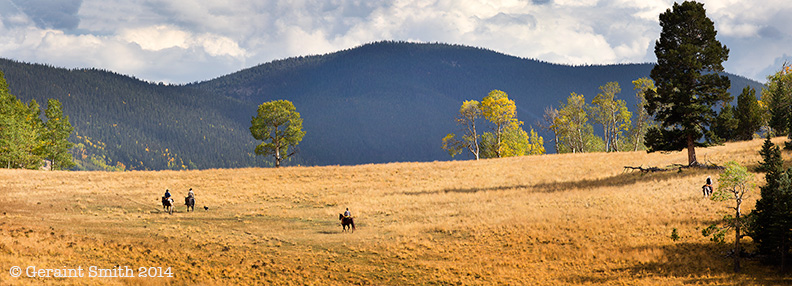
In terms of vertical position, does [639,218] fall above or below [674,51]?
below

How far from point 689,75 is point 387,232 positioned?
3074 cm

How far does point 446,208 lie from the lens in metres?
44.1

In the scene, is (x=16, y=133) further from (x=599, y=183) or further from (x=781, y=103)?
(x=781, y=103)

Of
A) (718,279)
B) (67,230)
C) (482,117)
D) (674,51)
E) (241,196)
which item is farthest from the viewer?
(482,117)

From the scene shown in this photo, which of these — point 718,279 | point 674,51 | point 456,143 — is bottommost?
point 718,279

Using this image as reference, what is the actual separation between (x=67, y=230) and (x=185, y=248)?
7989mm

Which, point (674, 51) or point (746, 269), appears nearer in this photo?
point (746, 269)

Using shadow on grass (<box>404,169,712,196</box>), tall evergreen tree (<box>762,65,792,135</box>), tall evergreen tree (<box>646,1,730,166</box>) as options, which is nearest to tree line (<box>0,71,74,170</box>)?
shadow on grass (<box>404,169,712,196</box>)

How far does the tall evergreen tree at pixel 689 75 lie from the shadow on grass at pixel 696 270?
20.7 meters

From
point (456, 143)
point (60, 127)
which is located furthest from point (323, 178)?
point (60, 127)

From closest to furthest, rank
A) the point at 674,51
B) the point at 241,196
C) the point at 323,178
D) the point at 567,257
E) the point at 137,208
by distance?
1. the point at 567,257
2. the point at 137,208
3. the point at 674,51
4. the point at 241,196
5. the point at 323,178

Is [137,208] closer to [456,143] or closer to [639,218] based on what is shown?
[639,218]

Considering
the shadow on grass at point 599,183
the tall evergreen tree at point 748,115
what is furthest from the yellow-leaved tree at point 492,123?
the tall evergreen tree at point 748,115

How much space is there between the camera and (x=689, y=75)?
155 ft
